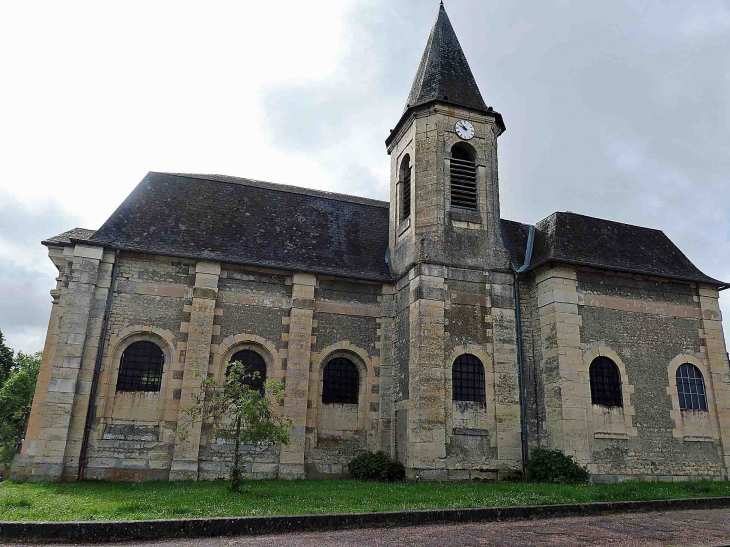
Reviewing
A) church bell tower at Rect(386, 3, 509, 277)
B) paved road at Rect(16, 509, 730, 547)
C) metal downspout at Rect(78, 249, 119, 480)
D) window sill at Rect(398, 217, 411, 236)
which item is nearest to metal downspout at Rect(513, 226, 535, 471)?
church bell tower at Rect(386, 3, 509, 277)

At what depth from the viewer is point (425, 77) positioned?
65.7 ft

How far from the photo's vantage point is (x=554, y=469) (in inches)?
590

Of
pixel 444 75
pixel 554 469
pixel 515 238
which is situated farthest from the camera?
pixel 444 75

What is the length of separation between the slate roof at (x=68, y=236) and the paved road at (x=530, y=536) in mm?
11734

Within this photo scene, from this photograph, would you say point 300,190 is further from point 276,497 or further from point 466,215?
point 276,497

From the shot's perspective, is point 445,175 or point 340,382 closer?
point 340,382

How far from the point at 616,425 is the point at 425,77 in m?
13.2

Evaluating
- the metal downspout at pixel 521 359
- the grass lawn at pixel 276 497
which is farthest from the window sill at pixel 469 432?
the grass lawn at pixel 276 497

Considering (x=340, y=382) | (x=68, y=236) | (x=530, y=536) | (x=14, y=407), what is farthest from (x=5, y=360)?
(x=530, y=536)

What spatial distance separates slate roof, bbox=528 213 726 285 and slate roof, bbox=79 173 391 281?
551 cm

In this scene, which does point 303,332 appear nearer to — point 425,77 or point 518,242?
point 518,242

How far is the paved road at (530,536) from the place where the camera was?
774 cm

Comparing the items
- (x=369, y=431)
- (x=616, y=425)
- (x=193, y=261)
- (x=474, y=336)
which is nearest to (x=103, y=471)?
(x=193, y=261)

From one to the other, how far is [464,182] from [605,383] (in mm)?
7709
